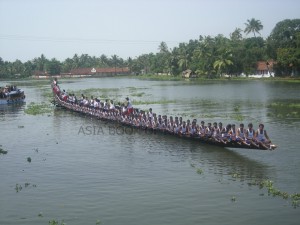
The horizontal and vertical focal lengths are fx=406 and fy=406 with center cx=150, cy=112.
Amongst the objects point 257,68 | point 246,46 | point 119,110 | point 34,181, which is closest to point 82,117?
point 119,110

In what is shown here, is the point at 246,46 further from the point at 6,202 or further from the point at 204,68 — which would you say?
the point at 6,202

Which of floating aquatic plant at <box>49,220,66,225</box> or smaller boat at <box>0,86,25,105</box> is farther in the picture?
smaller boat at <box>0,86,25,105</box>

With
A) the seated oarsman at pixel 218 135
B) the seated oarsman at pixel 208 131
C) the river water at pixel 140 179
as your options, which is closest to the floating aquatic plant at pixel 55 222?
the river water at pixel 140 179

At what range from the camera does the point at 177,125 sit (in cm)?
2586

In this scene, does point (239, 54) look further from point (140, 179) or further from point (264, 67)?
point (140, 179)

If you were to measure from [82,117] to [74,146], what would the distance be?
1472 cm

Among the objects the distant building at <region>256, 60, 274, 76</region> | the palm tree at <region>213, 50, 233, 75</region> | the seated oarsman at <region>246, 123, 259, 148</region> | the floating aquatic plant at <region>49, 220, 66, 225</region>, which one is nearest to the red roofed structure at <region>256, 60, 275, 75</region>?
the distant building at <region>256, 60, 274, 76</region>

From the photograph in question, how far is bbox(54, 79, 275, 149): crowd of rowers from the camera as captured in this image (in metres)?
20.0

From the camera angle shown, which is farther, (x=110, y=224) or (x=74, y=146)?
(x=74, y=146)

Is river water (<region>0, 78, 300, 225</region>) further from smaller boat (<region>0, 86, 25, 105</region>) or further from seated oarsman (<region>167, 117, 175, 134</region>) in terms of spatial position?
smaller boat (<region>0, 86, 25, 105</region>)

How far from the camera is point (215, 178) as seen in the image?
17.3m

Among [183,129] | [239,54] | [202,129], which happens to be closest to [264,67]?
[239,54]

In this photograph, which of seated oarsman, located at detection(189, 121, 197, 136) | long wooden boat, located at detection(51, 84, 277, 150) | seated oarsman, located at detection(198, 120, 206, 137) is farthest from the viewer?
seated oarsman, located at detection(189, 121, 197, 136)

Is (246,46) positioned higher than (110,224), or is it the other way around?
(246,46)
